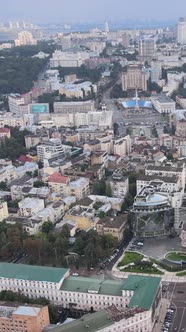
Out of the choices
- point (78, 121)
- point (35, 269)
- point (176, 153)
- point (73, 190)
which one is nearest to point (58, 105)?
point (78, 121)

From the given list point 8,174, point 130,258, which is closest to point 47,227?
point 130,258

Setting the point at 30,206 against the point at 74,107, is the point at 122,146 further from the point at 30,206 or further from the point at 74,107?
the point at 74,107

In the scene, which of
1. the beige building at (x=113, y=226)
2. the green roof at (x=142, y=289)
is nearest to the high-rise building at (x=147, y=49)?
the beige building at (x=113, y=226)

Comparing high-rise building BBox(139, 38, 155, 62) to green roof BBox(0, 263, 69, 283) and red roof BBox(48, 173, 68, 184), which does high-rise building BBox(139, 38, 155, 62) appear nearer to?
red roof BBox(48, 173, 68, 184)

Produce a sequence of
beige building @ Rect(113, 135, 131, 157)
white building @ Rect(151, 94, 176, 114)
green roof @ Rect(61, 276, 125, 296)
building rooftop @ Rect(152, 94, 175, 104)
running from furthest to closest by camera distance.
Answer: building rooftop @ Rect(152, 94, 175, 104)
white building @ Rect(151, 94, 176, 114)
beige building @ Rect(113, 135, 131, 157)
green roof @ Rect(61, 276, 125, 296)

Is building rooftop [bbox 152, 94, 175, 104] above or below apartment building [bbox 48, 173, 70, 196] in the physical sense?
above

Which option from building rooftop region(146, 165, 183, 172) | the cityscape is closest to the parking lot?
the cityscape

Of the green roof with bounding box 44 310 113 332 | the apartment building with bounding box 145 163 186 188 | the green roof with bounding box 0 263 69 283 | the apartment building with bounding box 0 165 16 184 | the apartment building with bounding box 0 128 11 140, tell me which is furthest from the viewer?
the apartment building with bounding box 0 128 11 140
